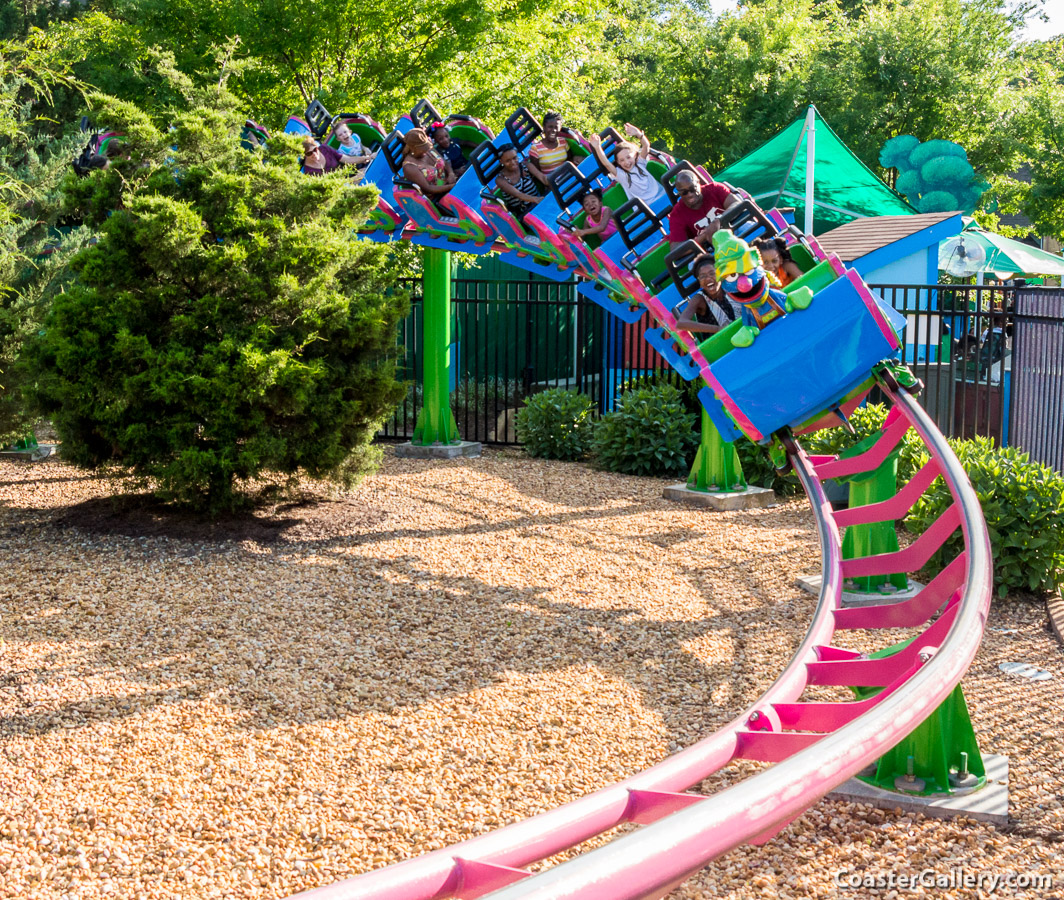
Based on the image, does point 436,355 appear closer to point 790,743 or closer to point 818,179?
point 790,743

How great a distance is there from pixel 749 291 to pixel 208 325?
362cm

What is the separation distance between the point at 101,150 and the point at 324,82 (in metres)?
3.17

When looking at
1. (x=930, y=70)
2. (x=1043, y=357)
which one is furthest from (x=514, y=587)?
(x=930, y=70)

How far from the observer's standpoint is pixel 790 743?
8.78 feet

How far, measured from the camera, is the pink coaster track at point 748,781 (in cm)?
154

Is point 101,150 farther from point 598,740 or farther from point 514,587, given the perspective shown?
point 598,740

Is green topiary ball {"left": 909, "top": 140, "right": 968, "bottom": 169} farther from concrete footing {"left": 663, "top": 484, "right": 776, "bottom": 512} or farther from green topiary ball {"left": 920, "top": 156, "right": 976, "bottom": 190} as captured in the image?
concrete footing {"left": 663, "top": 484, "right": 776, "bottom": 512}

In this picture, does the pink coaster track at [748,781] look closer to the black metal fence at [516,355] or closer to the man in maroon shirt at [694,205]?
the man in maroon shirt at [694,205]

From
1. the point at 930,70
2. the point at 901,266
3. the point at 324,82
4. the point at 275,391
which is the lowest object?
the point at 275,391

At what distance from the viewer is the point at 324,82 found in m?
12.2

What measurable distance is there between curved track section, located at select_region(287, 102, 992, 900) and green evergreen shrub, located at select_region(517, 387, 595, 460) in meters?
4.84

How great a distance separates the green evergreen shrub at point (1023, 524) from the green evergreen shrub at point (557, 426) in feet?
15.5

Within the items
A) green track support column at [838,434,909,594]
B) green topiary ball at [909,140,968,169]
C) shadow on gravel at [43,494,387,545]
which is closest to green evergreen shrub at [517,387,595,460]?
shadow on gravel at [43,494,387,545]

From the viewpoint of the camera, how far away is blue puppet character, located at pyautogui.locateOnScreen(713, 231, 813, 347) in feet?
16.6
